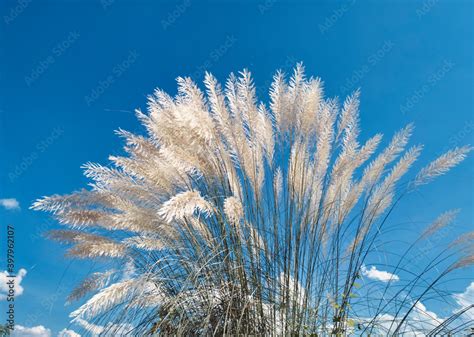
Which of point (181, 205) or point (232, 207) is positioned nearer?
point (181, 205)

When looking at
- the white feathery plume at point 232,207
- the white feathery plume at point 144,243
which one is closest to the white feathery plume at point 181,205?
the white feathery plume at point 232,207

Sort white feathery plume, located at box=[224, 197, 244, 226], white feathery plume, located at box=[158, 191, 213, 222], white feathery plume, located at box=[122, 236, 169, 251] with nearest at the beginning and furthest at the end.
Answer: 1. white feathery plume, located at box=[158, 191, 213, 222]
2. white feathery plume, located at box=[224, 197, 244, 226]
3. white feathery plume, located at box=[122, 236, 169, 251]

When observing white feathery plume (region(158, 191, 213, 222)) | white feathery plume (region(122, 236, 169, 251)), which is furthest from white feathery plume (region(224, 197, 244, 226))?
white feathery plume (region(122, 236, 169, 251))

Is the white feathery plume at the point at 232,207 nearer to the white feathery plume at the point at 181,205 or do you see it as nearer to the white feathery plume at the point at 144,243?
the white feathery plume at the point at 181,205

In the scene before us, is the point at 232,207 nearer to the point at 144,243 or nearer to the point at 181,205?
the point at 181,205

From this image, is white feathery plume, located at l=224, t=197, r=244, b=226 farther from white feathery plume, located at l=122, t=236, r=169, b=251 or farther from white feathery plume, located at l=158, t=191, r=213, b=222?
white feathery plume, located at l=122, t=236, r=169, b=251

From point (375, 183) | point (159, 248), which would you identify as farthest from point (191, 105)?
point (375, 183)

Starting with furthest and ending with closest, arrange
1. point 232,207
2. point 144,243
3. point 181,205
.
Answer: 1. point 144,243
2. point 232,207
3. point 181,205

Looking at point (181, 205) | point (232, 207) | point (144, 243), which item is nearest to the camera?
point (181, 205)

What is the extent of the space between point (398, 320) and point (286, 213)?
2.89 ft

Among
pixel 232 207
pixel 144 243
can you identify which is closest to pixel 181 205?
pixel 232 207

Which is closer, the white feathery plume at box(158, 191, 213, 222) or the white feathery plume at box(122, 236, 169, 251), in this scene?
the white feathery plume at box(158, 191, 213, 222)

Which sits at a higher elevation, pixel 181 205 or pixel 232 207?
pixel 232 207

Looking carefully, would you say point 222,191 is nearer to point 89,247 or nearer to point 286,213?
point 286,213
